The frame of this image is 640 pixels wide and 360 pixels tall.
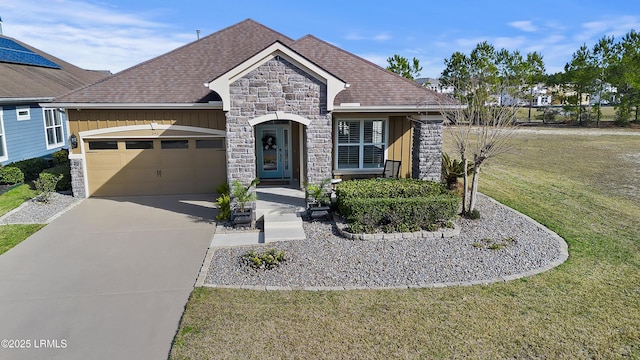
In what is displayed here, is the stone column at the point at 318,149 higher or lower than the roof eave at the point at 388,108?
lower

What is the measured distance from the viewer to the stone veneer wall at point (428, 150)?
13.0 m

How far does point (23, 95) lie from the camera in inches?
648

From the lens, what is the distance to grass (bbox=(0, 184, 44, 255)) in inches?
386

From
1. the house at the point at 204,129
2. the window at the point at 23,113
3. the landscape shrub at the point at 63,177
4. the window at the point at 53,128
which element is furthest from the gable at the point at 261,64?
the window at the point at 53,128

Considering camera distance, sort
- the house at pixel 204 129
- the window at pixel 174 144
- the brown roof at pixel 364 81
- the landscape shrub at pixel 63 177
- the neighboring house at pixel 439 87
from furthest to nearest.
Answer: the neighboring house at pixel 439 87 → the landscape shrub at pixel 63 177 → the window at pixel 174 144 → the house at pixel 204 129 → the brown roof at pixel 364 81

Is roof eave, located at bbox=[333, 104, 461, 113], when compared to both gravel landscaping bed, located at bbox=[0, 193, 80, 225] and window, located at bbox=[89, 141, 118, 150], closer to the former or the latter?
window, located at bbox=[89, 141, 118, 150]

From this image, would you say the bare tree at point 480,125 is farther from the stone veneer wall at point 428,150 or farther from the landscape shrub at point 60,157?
the landscape shrub at point 60,157

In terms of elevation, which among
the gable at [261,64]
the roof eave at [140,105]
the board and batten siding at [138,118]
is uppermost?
the gable at [261,64]

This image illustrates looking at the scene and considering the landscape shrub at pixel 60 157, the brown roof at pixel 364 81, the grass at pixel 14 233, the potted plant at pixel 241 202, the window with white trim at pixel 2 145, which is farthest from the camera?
the landscape shrub at pixel 60 157

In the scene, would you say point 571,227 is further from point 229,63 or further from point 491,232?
point 229,63

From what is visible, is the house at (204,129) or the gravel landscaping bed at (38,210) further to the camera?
the house at (204,129)

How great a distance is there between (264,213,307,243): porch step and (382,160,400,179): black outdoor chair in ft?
13.3

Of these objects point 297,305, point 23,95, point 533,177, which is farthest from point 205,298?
point 533,177

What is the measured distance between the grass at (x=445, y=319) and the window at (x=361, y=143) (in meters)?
6.55
